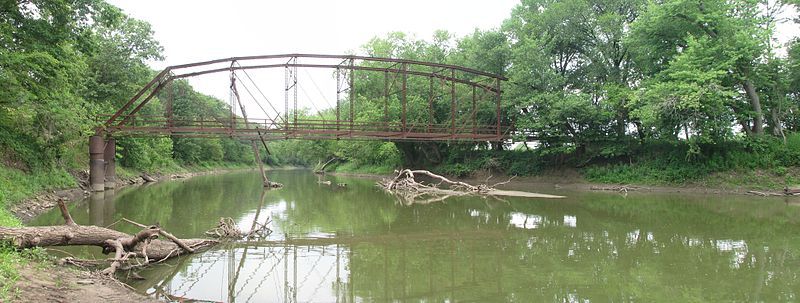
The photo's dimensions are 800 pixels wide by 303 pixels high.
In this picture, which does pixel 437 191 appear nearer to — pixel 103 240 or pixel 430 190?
pixel 430 190

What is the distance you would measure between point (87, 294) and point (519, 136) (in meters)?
34.4

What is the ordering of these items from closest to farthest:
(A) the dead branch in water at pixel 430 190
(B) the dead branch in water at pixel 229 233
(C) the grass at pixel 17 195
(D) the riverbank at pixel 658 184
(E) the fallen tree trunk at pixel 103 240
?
(C) the grass at pixel 17 195 < (E) the fallen tree trunk at pixel 103 240 < (B) the dead branch in water at pixel 229 233 < (D) the riverbank at pixel 658 184 < (A) the dead branch in water at pixel 430 190

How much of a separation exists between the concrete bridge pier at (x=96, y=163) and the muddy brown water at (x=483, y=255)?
8633mm

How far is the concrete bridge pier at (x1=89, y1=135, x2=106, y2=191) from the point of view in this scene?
29.4 meters

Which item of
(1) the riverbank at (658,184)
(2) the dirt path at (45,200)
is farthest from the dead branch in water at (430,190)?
(2) the dirt path at (45,200)

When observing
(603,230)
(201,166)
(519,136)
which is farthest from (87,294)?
(201,166)

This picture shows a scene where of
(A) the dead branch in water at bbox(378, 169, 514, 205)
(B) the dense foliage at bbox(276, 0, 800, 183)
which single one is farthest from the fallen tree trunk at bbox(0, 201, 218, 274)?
(B) the dense foliage at bbox(276, 0, 800, 183)

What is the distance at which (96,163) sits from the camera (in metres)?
29.9

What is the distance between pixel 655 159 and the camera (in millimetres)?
34250

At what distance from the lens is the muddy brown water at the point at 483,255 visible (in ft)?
28.6

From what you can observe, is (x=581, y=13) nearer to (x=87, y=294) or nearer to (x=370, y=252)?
(x=370, y=252)

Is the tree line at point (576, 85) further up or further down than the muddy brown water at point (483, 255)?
further up

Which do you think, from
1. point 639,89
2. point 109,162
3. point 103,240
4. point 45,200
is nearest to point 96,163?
point 109,162

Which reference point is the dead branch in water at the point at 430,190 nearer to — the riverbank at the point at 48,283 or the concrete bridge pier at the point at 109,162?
the concrete bridge pier at the point at 109,162
